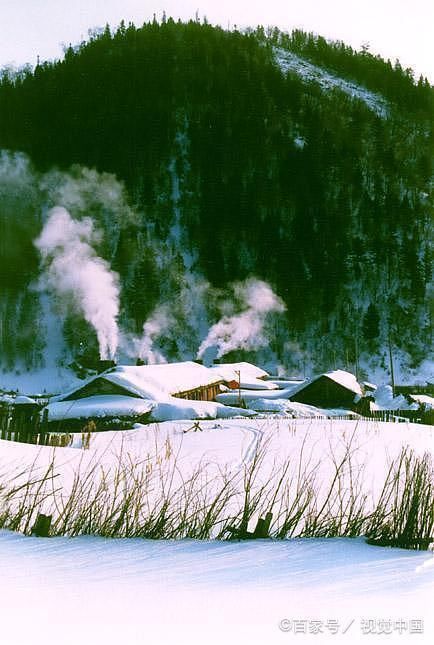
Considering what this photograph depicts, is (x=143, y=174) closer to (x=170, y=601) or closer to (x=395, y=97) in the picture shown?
(x=395, y=97)

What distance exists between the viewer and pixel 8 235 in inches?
4341

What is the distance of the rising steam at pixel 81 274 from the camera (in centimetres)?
5969

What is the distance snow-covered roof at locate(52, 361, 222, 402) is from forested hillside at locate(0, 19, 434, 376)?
167 feet

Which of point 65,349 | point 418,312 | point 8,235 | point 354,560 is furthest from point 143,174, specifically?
point 354,560

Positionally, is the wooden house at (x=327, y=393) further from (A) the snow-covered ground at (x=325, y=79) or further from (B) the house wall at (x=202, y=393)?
(A) the snow-covered ground at (x=325, y=79)

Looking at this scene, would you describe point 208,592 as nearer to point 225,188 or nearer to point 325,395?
point 325,395

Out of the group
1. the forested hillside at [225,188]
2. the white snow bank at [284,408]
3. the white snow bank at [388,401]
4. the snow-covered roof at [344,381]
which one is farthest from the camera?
the forested hillside at [225,188]

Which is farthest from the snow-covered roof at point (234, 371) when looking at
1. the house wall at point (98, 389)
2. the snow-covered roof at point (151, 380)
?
the house wall at point (98, 389)

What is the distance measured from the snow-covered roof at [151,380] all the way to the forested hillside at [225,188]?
167 feet

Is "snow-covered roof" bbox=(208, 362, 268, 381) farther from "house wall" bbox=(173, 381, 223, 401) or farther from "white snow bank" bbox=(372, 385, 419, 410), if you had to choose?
"white snow bank" bbox=(372, 385, 419, 410)

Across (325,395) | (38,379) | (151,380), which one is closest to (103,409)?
(151,380)

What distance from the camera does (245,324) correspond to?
92188 mm

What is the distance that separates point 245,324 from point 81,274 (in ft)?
95.3

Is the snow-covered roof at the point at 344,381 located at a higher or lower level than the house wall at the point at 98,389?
higher
